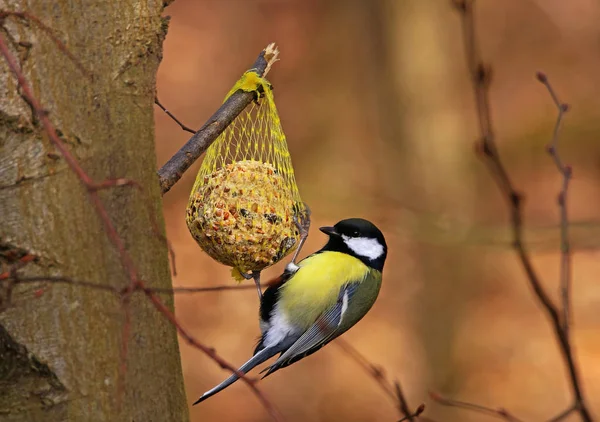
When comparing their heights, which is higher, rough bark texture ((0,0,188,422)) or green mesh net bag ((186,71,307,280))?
green mesh net bag ((186,71,307,280))

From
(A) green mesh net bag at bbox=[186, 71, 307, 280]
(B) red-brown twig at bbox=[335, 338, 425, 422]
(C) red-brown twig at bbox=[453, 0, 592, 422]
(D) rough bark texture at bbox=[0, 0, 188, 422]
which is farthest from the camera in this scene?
(A) green mesh net bag at bbox=[186, 71, 307, 280]

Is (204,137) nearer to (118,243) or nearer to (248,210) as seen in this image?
(248,210)

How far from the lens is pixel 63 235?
55.4 inches

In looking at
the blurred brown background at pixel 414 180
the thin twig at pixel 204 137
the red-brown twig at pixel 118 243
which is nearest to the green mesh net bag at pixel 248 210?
the thin twig at pixel 204 137

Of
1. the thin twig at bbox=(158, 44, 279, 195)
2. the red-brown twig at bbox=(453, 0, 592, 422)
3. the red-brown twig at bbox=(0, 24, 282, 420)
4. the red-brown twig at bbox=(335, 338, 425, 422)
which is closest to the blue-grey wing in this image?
the thin twig at bbox=(158, 44, 279, 195)

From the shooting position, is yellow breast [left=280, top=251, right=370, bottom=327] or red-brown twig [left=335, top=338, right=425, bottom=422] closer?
red-brown twig [left=335, top=338, right=425, bottom=422]

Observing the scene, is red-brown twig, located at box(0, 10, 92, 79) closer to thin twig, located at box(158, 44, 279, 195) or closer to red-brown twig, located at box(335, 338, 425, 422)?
thin twig, located at box(158, 44, 279, 195)

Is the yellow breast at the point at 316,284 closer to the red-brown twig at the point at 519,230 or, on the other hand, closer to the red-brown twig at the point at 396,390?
the red-brown twig at the point at 396,390

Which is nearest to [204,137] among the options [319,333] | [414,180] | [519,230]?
[319,333]

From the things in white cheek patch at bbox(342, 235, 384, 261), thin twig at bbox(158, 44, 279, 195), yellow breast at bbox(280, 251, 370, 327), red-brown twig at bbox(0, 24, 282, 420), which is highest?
thin twig at bbox(158, 44, 279, 195)

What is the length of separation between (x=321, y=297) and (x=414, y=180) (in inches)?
160

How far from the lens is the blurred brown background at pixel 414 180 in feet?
21.6

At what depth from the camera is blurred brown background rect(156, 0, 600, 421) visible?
6.59 metres

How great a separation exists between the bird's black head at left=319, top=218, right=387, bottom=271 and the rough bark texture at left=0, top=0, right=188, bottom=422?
1700 millimetres
